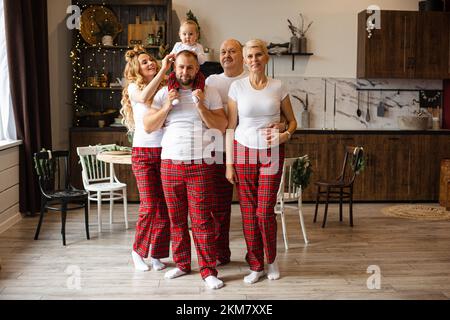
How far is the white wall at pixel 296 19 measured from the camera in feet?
25.6

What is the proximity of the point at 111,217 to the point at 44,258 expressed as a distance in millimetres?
1340

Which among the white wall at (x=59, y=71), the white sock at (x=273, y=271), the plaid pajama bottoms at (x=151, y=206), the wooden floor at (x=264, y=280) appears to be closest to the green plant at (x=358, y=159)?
the wooden floor at (x=264, y=280)

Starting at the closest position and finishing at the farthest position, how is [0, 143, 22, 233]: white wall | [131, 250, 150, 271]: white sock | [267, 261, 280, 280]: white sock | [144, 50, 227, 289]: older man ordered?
1. [144, 50, 227, 289]: older man
2. [267, 261, 280, 280]: white sock
3. [131, 250, 150, 271]: white sock
4. [0, 143, 22, 233]: white wall

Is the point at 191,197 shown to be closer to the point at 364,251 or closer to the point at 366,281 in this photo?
the point at 366,281

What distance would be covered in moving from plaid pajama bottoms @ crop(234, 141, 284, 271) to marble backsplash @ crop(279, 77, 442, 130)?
390 cm

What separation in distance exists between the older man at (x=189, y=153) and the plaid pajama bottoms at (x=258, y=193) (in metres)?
0.23

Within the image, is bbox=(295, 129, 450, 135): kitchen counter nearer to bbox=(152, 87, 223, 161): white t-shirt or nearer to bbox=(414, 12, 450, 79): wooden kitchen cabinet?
bbox=(414, 12, 450, 79): wooden kitchen cabinet

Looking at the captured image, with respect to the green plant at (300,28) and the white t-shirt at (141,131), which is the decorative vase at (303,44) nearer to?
the green plant at (300,28)

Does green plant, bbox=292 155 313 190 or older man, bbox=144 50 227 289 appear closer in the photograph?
older man, bbox=144 50 227 289

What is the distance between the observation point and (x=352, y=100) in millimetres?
8062

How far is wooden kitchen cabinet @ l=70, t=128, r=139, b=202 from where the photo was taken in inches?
286

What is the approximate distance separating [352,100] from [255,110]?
427 centimetres

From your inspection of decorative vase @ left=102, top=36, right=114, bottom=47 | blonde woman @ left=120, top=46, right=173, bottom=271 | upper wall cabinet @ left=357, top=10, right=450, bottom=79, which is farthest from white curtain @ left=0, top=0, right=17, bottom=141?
upper wall cabinet @ left=357, top=10, right=450, bottom=79

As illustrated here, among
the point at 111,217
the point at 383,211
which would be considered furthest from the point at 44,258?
the point at 383,211
